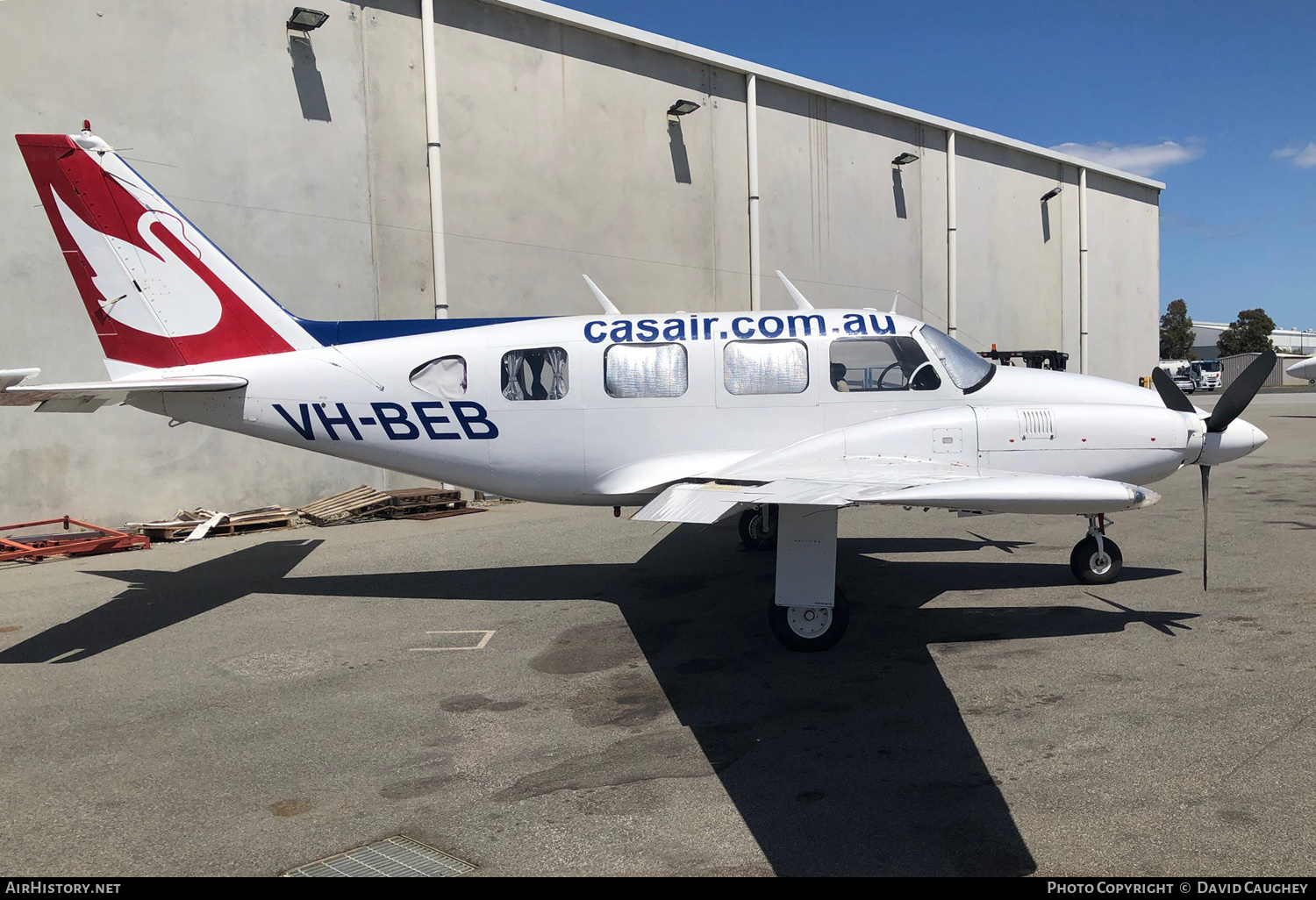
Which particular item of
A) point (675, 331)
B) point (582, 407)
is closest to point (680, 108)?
point (675, 331)

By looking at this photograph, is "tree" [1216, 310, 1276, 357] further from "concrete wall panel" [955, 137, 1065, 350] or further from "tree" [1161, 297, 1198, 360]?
"concrete wall panel" [955, 137, 1065, 350]

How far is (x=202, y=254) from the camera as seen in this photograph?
920 cm

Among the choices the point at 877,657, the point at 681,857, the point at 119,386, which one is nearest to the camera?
the point at 681,857

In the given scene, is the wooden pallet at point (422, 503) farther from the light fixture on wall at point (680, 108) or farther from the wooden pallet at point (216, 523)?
the light fixture on wall at point (680, 108)

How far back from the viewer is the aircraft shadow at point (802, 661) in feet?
13.5

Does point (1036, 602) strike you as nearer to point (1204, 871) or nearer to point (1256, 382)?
point (1256, 382)

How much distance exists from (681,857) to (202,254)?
27.3 ft

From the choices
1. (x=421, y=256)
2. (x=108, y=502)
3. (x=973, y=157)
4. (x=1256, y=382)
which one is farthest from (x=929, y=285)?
(x=108, y=502)

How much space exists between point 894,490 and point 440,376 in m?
4.82

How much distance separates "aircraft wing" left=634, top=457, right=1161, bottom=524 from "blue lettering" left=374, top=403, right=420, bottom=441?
9.53ft

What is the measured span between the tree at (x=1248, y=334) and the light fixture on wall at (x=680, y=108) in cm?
10353

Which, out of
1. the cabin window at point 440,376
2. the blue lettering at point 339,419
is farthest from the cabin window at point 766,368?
the blue lettering at point 339,419

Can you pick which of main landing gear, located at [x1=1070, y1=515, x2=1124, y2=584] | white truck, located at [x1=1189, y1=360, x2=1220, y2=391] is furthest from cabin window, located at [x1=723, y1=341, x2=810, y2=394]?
white truck, located at [x1=1189, y1=360, x2=1220, y2=391]

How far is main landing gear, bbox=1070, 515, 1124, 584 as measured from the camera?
877 centimetres
